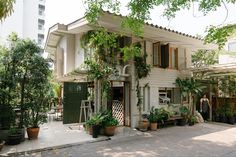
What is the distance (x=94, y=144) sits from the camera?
30.0ft

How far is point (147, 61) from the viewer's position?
13148 mm

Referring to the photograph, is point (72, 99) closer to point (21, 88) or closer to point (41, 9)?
point (21, 88)

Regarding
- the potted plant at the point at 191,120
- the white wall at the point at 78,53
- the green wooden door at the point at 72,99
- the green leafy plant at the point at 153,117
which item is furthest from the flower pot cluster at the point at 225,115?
the white wall at the point at 78,53

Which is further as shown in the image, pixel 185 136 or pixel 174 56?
pixel 174 56

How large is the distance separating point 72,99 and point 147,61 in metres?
4.63

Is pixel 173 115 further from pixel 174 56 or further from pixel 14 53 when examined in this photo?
pixel 14 53

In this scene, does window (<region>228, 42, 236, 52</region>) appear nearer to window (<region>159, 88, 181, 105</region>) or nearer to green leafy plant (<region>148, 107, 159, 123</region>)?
window (<region>159, 88, 181, 105</region>)

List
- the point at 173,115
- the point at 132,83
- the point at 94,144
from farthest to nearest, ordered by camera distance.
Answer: the point at 173,115 → the point at 132,83 → the point at 94,144

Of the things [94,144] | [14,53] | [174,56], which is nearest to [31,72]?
[14,53]

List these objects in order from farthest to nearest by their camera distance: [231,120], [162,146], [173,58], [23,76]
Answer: [173,58], [231,120], [23,76], [162,146]

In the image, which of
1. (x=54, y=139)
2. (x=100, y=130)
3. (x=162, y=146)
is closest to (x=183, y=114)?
(x=162, y=146)

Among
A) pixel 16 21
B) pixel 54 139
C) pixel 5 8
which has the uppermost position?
pixel 16 21

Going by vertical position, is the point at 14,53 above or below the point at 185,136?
above

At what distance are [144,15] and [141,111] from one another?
A: 648 cm
